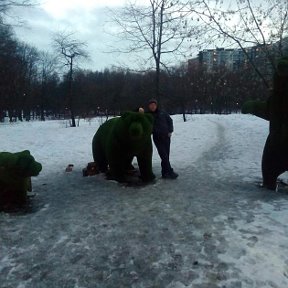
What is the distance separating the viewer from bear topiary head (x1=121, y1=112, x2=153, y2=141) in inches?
280

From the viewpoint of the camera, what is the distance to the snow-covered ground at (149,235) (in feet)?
13.3

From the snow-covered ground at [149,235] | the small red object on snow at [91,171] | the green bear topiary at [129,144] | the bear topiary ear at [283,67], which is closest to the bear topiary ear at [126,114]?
the green bear topiary at [129,144]

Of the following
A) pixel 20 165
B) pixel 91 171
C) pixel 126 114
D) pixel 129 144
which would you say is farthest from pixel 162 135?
pixel 20 165

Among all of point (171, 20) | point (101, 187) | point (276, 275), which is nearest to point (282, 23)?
point (171, 20)

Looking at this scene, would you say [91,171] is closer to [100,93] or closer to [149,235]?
[149,235]

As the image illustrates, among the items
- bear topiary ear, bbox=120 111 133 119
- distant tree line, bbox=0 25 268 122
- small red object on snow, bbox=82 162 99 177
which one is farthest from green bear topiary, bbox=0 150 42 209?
distant tree line, bbox=0 25 268 122

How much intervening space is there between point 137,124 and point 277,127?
2666 mm

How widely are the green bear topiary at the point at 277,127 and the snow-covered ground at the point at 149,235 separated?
1.57 ft

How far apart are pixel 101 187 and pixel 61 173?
7.28 ft

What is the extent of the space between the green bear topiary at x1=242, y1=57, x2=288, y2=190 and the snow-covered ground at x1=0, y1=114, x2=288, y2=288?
479mm

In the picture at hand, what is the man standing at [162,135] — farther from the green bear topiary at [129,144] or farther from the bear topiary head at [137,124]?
the bear topiary head at [137,124]

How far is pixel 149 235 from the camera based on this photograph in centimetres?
510

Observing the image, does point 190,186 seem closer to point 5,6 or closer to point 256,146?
point 256,146

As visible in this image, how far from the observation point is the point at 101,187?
25.6 ft
